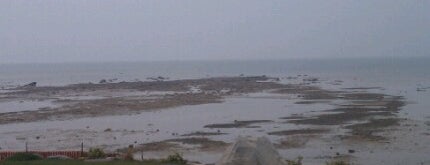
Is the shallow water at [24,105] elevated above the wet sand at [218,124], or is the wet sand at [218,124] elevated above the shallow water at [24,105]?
the shallow water at [24,105]

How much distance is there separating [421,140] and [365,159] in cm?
641

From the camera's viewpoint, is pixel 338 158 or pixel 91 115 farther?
pixel 91 115

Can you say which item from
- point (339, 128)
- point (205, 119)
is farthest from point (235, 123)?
point (339, 128)

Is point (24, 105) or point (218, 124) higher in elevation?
point (24, 105)

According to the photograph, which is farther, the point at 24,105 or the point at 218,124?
the point at 24,105

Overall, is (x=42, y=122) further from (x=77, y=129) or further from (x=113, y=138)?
(x=113, y=138)

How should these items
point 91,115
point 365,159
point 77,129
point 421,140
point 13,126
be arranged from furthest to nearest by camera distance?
point 91,115 → point 13,126 → point 77,129 → point 421,140 → point 365,159

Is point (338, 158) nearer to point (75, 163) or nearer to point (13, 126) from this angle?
point (75, 163)

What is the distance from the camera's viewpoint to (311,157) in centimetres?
2775

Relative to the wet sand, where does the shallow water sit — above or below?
above

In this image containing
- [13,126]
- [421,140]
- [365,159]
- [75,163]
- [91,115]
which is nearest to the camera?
[75,163]

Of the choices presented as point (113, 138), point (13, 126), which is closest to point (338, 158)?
point (113, 138)

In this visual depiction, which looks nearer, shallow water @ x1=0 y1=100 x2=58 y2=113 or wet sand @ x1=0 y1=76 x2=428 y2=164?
wet sand @ x1=0 y1=76 x2=428 y2=164

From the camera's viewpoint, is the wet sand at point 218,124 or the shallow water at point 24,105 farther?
the shallow water at point 24,105
